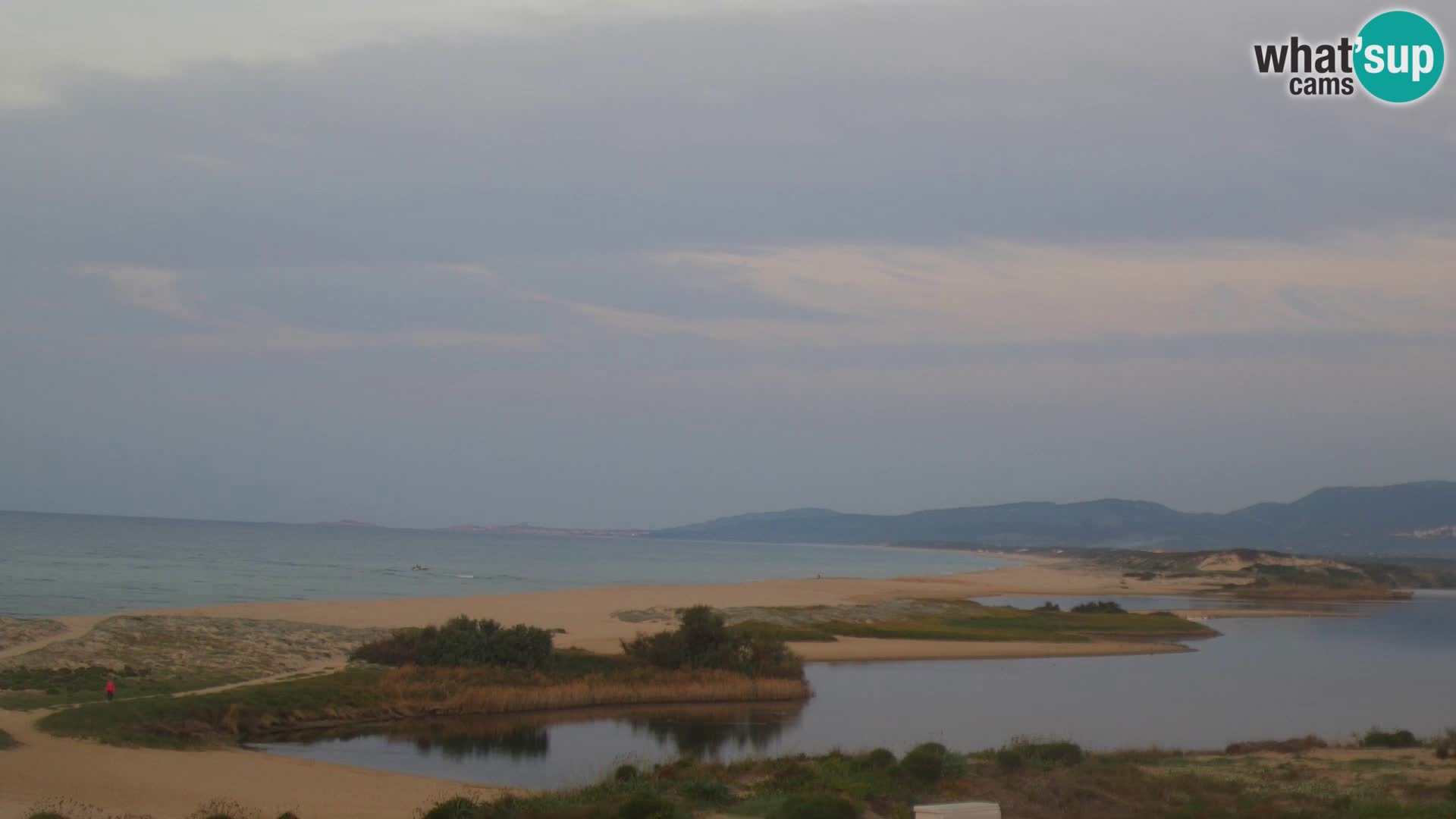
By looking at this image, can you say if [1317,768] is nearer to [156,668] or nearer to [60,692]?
[60,692]

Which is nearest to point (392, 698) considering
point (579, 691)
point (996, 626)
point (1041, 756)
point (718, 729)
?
point (579, 691)

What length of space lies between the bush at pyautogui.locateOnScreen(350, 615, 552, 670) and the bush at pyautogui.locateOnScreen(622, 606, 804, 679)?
332 cm

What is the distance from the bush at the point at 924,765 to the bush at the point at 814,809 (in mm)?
2901

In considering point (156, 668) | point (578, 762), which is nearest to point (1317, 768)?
point (578, 762)

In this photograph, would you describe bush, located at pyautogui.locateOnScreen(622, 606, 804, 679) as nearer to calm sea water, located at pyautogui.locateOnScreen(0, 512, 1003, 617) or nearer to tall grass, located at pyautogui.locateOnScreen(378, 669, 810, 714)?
tall grass, located at pyautogui.locateOnScreen(378, 669, 810, 714)

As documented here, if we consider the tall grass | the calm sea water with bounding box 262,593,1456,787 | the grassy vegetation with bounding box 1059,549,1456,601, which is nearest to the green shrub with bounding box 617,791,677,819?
the calm sea water with bounding box 262,593,1456,787

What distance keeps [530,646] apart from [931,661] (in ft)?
55.9

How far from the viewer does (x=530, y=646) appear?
3438cm

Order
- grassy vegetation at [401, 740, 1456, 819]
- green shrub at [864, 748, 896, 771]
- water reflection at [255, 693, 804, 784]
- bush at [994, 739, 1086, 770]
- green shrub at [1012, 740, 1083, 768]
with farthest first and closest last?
water reflection at [255, 693, 804, 784] → green shrub at [1012, 740, 1083, 768] → bush at [994, 739, 1086, 770] → green shrub at [864, 748, 896, 771] → grassy vegetation at [401, 740, 1456, 819]

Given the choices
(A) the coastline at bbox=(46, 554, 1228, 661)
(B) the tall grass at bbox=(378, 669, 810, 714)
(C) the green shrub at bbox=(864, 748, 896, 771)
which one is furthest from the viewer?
(A) the coastline at bbox=(46, 554, 1228, 661)

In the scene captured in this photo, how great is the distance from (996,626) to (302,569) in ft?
195

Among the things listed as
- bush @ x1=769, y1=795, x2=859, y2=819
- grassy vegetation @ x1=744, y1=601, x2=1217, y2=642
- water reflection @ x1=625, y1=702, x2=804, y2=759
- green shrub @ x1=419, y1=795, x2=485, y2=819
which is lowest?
water reflection @ x1=625, y1=702, x2=804, y2=759

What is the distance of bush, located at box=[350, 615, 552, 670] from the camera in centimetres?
3366

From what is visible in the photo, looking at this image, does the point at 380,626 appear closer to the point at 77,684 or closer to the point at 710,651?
the point at 710,651
